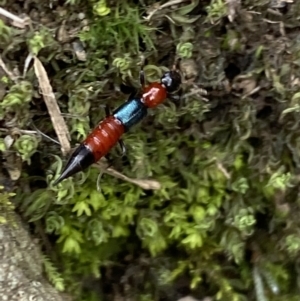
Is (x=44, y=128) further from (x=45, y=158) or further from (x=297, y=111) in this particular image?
→ (x=297, y=111)


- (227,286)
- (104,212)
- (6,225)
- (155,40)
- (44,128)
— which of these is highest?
(155,40)

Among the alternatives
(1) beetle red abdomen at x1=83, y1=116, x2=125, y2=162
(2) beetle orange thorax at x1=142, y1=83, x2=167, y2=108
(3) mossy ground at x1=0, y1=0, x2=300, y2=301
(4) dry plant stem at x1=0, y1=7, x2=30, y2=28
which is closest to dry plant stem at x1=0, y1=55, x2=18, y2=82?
(3) mossy ground at x1=0, y1=0, x2=300, y2=301

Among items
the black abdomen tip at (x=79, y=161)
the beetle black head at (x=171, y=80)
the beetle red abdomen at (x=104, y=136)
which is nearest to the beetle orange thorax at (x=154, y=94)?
the beetle black head at (x=171, y=80)

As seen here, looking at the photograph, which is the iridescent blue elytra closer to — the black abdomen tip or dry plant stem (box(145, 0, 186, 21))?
the black abdomen tip

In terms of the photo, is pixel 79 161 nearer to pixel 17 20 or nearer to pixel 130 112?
pixel 130 112

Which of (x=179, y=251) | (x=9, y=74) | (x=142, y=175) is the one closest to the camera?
(x=9, y=74)

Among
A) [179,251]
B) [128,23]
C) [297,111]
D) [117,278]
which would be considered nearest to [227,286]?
[179,251]

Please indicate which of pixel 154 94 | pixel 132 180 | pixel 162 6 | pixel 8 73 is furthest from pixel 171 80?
pixel 8 73
